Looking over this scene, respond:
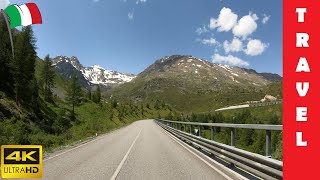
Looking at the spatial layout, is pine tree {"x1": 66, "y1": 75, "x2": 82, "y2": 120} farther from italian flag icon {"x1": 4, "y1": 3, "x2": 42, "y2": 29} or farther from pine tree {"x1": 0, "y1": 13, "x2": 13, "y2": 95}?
italian flag icon {"x1": 4, "y1": 3, "x2": 42, "y2": 29}

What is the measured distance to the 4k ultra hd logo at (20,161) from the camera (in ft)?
25.9

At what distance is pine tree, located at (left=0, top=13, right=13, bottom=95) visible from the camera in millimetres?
60531

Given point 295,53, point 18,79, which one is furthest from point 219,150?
point 18,79

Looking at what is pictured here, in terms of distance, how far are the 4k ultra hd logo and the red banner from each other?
6.19m

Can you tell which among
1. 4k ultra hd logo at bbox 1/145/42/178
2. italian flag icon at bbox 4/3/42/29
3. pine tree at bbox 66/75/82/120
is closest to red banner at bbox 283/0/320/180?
4k ultra hd logo at bbox 1/145/42/178

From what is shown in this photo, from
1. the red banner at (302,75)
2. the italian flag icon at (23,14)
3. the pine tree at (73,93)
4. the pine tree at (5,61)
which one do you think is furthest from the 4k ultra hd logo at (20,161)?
the pine tree at (73,93)

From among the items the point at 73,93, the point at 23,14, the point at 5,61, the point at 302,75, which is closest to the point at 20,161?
the point at 23,14

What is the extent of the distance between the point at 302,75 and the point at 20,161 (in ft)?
28.3

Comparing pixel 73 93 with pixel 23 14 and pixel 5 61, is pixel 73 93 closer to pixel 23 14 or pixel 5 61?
pixel 5 61

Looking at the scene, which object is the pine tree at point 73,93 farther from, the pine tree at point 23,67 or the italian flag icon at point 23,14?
the italian flag icon at point 23,14

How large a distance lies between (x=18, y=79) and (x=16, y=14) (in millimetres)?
57509

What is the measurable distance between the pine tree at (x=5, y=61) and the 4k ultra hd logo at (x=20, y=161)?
55036 mm

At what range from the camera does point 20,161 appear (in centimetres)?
822

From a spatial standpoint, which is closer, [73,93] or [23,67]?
[23,67]
